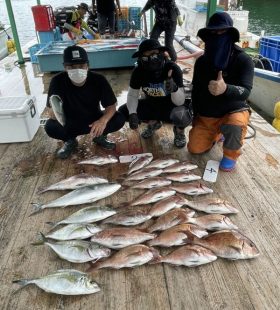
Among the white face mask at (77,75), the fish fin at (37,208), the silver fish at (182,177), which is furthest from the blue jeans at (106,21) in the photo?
the fish fin at (37,208)

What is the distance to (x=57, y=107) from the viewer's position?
290cm

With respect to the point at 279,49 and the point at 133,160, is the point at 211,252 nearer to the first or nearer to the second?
the point at 133,160

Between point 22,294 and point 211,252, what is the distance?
1191 millimetres

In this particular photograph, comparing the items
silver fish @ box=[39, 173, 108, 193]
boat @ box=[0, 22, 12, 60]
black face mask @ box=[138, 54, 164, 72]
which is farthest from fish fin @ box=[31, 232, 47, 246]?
boat @ box=[0, 22, 12, 60]

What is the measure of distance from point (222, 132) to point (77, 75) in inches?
59.8

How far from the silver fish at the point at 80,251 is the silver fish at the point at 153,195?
58 cm

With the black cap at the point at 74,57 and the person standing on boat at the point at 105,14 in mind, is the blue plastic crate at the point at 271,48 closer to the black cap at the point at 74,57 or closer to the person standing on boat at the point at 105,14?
the person standing on boat at the point at 105,14

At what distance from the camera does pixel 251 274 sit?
1.84m

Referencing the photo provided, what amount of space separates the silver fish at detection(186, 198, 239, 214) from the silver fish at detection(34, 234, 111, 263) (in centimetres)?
81

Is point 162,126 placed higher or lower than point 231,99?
lower

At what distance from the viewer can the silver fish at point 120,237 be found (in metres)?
2.00

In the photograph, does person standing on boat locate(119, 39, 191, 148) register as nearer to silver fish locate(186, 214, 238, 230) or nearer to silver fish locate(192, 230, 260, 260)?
silver fish locate(186, 214, 238, 230)

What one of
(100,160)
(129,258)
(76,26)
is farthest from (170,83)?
(76,26)

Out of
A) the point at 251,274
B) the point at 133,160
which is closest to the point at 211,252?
the point at 251,274
